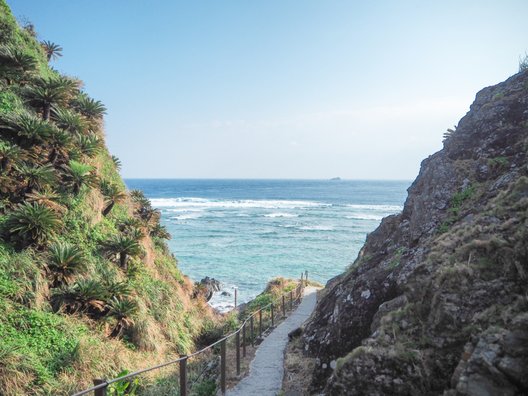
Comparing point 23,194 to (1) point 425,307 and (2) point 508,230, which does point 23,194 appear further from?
(2) point 508,230

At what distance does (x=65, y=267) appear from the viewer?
381 inches

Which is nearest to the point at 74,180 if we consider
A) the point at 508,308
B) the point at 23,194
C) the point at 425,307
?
the point at 23,194

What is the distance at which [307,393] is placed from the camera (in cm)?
690

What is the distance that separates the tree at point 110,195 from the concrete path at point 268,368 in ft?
23.9

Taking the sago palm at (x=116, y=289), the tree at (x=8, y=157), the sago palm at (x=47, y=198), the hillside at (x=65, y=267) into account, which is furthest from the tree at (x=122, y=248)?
the tree at (x=8, y=157)

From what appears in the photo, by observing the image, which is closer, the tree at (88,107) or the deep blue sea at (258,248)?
the tree at (88,107)

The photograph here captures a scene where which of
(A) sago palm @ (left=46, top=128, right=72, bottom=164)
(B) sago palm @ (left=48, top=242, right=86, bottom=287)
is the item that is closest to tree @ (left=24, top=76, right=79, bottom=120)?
(A) sago palm @ (left=46, top=128, right=72, bottom=164)

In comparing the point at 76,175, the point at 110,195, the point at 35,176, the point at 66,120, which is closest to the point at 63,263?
the point at 35,176

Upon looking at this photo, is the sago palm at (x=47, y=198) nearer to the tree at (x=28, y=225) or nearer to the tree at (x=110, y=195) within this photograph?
the tree at (x=28, y=225)

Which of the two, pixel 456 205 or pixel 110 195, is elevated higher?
pixel 456 205

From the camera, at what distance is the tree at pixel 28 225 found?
31.3ft

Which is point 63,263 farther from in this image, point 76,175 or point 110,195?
point 110,195

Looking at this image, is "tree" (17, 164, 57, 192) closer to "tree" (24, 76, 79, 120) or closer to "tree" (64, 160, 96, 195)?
"tree" (64, 160, 96, 195)

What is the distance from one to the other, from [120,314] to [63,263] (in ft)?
6.46
